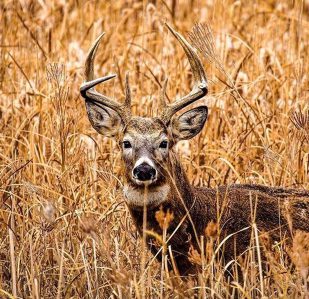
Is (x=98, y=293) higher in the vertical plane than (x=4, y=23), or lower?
lower

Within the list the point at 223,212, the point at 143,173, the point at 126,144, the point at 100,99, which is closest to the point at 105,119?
the point at 100,99

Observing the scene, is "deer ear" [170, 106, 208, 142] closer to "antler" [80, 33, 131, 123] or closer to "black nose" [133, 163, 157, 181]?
"antler" [80, 33, 131, 123]

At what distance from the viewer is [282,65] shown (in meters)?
9.31

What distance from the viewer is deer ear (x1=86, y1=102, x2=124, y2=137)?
6.90 m

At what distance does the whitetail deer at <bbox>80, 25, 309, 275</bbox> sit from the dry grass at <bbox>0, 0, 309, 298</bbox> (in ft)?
0.60

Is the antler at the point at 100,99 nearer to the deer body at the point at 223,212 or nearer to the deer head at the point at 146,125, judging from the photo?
the deer head at the point at 146,125

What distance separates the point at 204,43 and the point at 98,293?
1680 millimetres

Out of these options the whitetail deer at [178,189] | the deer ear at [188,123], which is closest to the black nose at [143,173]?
the whitetail deer at [178,189]

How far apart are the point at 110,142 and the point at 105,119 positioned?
4.13ft

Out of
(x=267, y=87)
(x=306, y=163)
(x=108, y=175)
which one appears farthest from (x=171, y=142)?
(x=267, y=87)

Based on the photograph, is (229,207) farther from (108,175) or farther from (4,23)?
(4,23)

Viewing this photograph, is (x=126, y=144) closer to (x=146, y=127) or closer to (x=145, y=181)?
(x=146, y=127)

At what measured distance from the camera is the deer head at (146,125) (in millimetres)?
6316

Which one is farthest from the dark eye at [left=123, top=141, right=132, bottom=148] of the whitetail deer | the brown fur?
the brown fur
